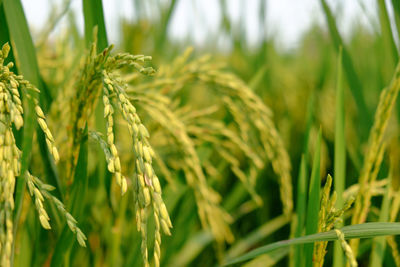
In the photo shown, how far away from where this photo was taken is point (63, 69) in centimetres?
127

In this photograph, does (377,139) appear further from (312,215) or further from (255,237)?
(255,237)

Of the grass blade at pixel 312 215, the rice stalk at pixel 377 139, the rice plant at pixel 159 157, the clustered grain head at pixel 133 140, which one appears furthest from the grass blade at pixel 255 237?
the clustered grain head at pixel 133 140

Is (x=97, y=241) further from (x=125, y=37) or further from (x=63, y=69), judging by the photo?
(x=125, y=37)

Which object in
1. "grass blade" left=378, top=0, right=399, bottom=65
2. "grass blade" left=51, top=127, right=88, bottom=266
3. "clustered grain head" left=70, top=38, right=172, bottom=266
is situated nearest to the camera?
"clustered grain head" left=70, top=38, right=172, bottom=266

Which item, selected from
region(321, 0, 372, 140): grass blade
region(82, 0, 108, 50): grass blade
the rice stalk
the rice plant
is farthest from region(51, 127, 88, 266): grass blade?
region(321, 0, 372, 140): grass blade

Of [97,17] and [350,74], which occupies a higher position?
[97,17]

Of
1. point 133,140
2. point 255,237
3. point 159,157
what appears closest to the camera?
point 133,140

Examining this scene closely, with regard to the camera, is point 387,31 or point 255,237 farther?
point 255,237

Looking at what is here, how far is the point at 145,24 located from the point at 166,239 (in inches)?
38.8

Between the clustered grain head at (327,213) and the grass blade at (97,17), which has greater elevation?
the grass blade at (97,17)

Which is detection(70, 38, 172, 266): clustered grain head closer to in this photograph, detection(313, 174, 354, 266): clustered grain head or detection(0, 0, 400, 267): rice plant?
detection(0, 0, 400, 267): rice plant

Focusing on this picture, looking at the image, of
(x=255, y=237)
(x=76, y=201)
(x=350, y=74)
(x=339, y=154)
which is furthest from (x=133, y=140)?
(x=255, y=237)

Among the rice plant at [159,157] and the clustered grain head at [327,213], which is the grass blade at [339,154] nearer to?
the rice plant at [159,157]

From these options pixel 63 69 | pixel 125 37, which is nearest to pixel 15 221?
pixel 63 69
